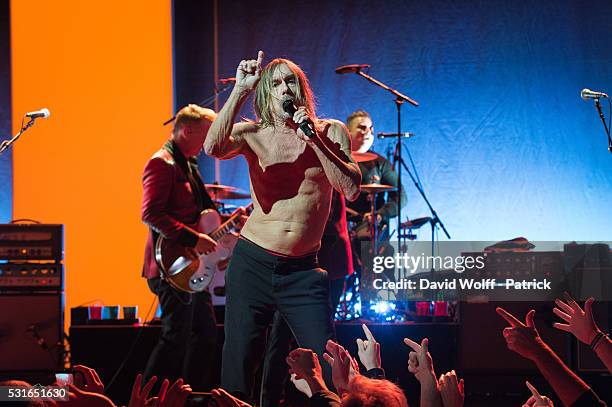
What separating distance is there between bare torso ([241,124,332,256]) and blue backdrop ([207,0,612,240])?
5.19 m

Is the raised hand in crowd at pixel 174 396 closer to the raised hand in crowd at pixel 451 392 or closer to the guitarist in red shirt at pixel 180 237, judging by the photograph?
the raised hand in crowd at pixel 451 392

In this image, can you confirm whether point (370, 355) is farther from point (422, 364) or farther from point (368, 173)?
point (368, 173)

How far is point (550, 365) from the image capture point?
2.41m

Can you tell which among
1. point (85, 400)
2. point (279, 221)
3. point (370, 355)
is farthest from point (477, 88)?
point (85, 400)

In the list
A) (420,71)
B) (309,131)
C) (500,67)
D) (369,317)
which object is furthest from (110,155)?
(309,131)

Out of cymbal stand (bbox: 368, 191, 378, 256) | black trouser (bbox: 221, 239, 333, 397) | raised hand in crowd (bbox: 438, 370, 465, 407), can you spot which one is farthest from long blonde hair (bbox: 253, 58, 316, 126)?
cymbal stand (bbox: 368, 191, 378, 256)

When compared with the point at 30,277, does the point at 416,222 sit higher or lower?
higher

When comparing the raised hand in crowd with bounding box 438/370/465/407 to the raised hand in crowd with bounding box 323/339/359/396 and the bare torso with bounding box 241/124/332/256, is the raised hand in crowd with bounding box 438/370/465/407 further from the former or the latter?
the bare torso with bounding box 241/124/332/256

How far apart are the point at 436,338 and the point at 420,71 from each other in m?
3.85

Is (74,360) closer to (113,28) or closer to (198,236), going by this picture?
(198,236)

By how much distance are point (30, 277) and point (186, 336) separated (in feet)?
5.80

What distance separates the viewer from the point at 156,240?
498 centimetres

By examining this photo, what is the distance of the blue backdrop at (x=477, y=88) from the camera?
836 centimetres

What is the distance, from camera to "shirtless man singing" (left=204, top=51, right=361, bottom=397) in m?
3.16
